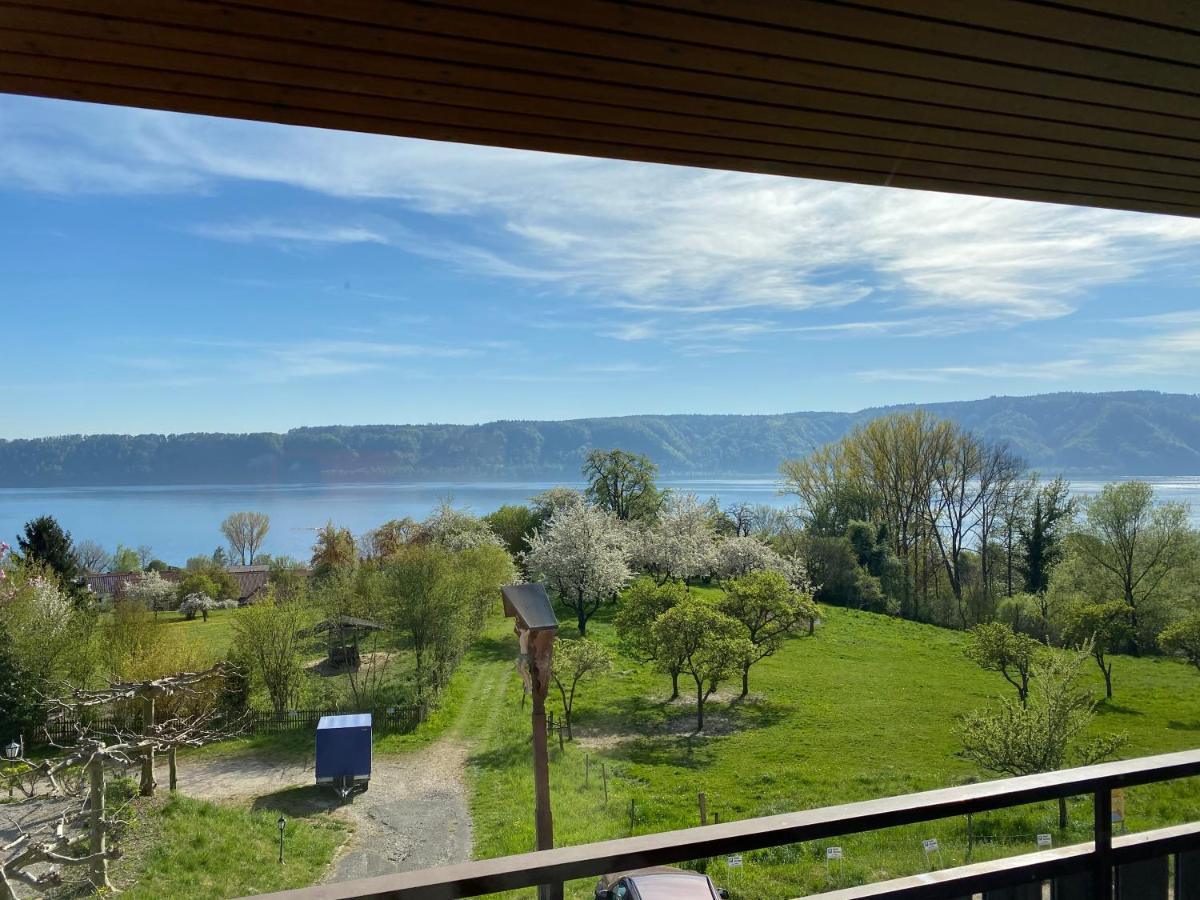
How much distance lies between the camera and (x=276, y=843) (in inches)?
378

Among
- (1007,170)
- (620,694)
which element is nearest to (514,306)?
(620,694)

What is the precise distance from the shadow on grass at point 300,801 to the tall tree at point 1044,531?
22247mm

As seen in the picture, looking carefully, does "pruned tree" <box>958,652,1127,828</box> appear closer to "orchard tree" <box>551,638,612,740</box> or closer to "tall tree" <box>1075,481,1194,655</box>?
"orchard tree" <box>551,638,612,740</box>

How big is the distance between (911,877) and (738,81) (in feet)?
4.82

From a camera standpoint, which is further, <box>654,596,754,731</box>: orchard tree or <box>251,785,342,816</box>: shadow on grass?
<box>654,596,754,731</box>: orchard tree

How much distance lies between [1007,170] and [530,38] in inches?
52.2

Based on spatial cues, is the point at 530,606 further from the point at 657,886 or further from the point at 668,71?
the point at 668,71

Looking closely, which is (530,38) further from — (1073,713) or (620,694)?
(620,694)

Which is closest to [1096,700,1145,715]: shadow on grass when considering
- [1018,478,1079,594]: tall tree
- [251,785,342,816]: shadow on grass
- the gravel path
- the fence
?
[1018,478,1079,594]: tall tree

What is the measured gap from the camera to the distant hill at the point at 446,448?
245ft

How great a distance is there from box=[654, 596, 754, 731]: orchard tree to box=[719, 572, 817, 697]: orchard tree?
1.84m

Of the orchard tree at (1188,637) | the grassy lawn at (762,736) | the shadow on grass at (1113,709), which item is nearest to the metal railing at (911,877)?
the grassy lawn at (762,736)

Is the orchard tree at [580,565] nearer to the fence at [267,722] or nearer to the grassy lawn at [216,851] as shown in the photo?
the fence at [267,722]

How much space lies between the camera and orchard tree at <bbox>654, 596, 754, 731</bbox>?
511 inches
